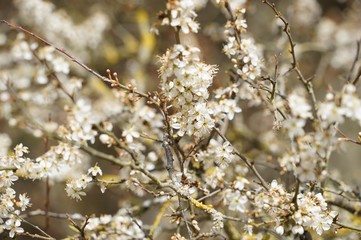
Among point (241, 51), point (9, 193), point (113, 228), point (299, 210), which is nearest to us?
point (299, 210)

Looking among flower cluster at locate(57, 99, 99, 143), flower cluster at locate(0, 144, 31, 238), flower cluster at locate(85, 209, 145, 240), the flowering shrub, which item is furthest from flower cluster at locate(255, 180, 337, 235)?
flower cluster at locate(0, 144, 31, 238)

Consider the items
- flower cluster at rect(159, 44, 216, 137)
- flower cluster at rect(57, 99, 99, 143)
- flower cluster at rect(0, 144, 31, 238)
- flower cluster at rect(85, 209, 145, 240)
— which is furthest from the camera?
flower cluster at rect(85, 209, 145, 240)

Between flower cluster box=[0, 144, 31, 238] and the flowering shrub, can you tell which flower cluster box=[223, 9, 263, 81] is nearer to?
the flowering shrub

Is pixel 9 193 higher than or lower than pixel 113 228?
lower

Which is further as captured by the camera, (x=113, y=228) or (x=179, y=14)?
(x=113, y=228)

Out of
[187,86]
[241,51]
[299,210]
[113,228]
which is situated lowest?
[299,210]

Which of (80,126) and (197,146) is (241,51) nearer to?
(197,146)

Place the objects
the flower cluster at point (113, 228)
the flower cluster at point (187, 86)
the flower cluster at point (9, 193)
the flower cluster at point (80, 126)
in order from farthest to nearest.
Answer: the flower cluster at point (113, 228), the flower cluster at point (80, 126), the flower cluster at point (9, 193), the flower cluster at point (187, 86)

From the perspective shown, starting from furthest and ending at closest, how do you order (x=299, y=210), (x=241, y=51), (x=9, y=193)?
1. (x=241, y=51)
2. (x=9, y=193)
3. (x=299, y=210)

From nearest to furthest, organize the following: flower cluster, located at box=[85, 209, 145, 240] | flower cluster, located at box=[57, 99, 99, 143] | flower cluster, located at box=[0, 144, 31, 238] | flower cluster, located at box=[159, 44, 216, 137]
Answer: flower cluster, located at box=[159, 44, 216, 137] < flower cluster, located at box=[0, 144, 31, 238] < flower cluster, located at box=[57, 99, 99, 143] < flower cluster, located at box=[85, 209, 145, 240]

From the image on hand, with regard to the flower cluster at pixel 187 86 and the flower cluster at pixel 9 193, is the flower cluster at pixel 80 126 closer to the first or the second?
the flower cluster at pixel 9 193

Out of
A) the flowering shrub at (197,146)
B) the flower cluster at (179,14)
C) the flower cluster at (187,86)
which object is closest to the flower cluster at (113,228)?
the flowering shrub at (197,146)

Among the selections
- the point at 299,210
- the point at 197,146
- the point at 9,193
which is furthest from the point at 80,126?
the point at 299,210
